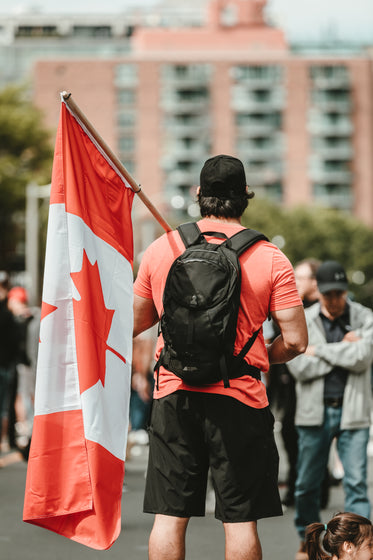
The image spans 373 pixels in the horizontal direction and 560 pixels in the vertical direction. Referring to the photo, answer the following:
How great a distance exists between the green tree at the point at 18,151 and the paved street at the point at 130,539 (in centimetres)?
4250

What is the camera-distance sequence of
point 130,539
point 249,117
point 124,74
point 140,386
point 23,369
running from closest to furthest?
1. point 130,539
2. point 23,369
3. point 140,386
4. point 249,117
5. point 124,74

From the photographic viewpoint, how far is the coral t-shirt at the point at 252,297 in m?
4.03

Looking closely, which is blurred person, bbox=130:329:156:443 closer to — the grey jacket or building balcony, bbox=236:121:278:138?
the grey jacket

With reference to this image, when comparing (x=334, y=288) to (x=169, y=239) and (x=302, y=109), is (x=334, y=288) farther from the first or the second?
(x=302, y=109)

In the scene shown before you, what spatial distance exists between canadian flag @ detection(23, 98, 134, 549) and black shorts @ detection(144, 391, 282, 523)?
30 centimetres

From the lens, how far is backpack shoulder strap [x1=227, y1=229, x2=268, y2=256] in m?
4.07

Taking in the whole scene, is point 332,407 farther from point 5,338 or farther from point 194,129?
point 194,129

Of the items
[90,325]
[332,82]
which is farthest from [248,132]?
[90,325]

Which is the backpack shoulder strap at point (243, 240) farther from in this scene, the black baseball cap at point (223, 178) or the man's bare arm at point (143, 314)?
the man's bare arm at point (143, 314)

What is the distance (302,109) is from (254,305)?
10068 centimetres

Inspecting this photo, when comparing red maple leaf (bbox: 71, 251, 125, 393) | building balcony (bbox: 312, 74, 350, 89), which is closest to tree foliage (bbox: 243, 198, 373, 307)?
building balcony (bbox: 312, 74, 350, 89)

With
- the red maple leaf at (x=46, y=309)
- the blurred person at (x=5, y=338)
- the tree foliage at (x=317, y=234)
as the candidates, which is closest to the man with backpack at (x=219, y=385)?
the red maple leaf at (x=46, y=309)

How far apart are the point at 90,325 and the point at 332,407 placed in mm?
2601

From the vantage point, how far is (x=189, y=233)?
4.17 meters
